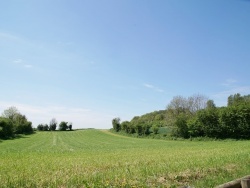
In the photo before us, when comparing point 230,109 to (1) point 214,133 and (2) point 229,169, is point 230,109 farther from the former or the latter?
(2) point 229,169

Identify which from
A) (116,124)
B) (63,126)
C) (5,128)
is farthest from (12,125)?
(63,126)

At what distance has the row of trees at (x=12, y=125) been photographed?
245 feet

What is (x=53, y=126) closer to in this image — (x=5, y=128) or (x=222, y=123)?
(x=5, y=128)

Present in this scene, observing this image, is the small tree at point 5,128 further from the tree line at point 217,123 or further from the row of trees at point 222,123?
the row of trees at point 222,123

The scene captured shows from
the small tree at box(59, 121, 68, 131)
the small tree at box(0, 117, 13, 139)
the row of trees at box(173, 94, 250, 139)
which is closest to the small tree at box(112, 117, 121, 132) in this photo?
the small tree at box(59, 121, 68, 131)

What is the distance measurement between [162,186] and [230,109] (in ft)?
163

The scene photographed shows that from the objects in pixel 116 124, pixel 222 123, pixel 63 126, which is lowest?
pixel 222 123

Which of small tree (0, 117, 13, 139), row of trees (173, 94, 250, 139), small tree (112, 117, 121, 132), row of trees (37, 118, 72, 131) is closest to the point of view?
row of trees (173, 94, 250, 139)

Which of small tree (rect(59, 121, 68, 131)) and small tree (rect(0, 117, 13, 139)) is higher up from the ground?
small tree (rect(59, 121, 68, 131))

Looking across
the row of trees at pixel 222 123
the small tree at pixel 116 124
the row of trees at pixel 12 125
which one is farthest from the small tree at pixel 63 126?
the row of trees at pixel 222 123

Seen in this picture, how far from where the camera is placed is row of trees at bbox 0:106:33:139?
74.7 m

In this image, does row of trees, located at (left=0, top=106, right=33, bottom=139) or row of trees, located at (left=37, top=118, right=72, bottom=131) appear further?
row of trees, located at (left=37, top=118, right=72, bottom=131)

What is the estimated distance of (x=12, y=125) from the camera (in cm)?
8375

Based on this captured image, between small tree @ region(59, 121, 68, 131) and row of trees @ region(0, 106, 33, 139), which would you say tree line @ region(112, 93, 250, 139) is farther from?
small tree @ region(59, 121, 68, 131)
